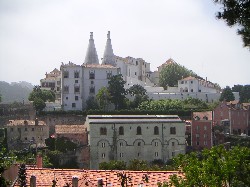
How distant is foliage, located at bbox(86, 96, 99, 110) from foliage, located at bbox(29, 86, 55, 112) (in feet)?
22.3

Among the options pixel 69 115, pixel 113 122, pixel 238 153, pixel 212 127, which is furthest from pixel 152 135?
pixel 238 153

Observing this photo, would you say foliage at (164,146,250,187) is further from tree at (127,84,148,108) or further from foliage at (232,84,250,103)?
foliage at (232,84,250,103)

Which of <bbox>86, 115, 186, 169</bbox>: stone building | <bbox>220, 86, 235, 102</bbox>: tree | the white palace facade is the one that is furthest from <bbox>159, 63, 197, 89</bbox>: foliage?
<bbox>86, 115, 186, 169</bbox>: stone building

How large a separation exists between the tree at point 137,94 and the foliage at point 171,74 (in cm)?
1731

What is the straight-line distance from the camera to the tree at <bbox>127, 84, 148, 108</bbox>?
7379 centimetres

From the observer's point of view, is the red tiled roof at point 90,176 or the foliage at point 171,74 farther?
the foliage at point 171,74

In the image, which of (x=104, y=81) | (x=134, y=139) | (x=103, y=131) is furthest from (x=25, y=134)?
(x=104, y=81)

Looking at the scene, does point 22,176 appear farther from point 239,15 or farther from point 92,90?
point 92,90

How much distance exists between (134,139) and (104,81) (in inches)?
831

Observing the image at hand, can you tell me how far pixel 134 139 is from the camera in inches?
2196

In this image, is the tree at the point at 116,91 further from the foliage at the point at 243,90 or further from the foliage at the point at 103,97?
the foliage at the point at 243,90

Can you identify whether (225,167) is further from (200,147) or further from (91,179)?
(200,147)

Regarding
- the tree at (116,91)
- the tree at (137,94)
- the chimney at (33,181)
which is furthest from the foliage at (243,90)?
the chimney at (33,181)

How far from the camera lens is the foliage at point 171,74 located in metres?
97.1
